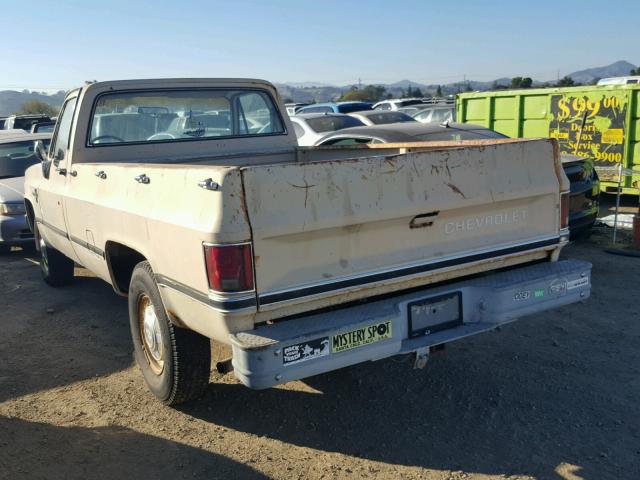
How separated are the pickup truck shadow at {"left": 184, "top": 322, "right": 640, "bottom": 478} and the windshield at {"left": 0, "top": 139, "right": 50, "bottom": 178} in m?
6.53

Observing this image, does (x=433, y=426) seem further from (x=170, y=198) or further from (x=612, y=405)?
(x=170, y=198)

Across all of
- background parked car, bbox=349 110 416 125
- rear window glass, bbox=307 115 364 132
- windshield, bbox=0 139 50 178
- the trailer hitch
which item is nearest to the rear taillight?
the trailer hitch

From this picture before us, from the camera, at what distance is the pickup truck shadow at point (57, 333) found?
15.8 ft

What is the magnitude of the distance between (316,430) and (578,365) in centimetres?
202

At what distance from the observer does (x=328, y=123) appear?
10.8m

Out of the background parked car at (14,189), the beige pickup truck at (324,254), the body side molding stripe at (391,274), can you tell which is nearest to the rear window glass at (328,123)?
the background parked car at (14,189)

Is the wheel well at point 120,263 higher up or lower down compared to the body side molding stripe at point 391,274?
lower down

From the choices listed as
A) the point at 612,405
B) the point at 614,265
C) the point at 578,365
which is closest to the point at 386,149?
the point at 578,365

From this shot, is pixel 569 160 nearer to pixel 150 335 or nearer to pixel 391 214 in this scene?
pixel 391 214

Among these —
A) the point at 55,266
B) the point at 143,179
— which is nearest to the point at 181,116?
the point at 143,179

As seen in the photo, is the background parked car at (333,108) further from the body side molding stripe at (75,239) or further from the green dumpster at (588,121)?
the body side molding stripe at (75,239)

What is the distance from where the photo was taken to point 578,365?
459 centimetres

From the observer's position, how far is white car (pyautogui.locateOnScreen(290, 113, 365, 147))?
10422mm

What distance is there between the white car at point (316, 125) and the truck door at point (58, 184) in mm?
4853
